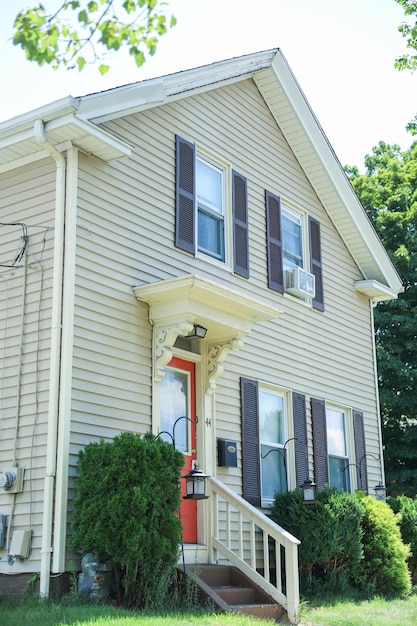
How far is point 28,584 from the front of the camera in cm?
778

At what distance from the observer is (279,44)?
512 inches

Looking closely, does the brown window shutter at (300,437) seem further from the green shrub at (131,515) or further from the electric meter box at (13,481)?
the electric meter box at (13,481)

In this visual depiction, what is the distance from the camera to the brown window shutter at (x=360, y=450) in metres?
13.5

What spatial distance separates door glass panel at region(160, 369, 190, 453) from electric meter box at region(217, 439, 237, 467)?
536 millimetres

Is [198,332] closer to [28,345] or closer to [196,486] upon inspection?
[196,486]

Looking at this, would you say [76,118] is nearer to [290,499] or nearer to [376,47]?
[376,47]

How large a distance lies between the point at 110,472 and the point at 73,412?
2.83 ft

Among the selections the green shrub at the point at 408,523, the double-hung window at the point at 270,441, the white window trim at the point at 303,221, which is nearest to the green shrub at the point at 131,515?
the double-hung window at the point at 270,441

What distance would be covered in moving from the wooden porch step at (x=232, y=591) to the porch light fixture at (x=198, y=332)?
2526 millimetres

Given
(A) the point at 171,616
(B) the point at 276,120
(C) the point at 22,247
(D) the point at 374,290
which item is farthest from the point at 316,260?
(A) the point at 171,616

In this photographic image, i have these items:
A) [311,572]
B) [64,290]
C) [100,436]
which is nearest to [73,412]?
[100,436]

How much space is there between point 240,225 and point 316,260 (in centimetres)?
242

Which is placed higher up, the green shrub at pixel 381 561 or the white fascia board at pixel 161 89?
the white fascia board at pixel 161 89

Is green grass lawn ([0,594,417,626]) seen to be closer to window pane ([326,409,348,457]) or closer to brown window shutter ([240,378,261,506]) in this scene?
brown window shutter ([240,378,261,506])
